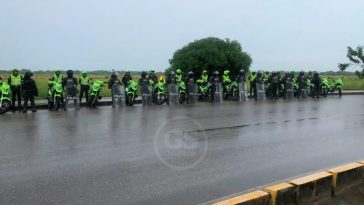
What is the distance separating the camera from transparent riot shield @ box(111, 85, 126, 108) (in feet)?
71.5

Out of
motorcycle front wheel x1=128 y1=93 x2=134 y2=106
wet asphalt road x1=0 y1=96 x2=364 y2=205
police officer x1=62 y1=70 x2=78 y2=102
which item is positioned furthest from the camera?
motorcycle front wheel x1=128 y1=93 x2=134 y2=106

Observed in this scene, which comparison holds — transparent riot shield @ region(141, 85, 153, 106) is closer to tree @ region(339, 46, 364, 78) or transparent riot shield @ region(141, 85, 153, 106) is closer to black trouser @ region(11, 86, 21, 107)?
black trouser @ region(11, 86, 21, 107)

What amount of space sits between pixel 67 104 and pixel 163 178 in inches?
539

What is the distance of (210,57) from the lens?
3838 centimetres

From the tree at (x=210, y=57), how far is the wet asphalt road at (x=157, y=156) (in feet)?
78.4

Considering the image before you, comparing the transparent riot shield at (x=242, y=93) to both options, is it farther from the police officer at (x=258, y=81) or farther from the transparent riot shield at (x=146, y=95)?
the transparent riot shield at (x=146, y=95)

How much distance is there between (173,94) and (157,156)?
1511 centimetres

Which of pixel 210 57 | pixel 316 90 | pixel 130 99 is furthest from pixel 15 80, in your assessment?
pixel 210 57

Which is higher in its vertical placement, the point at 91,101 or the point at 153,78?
the point at 153,78

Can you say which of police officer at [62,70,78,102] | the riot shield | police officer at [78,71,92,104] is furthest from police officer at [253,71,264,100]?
police officer at [62,70,78,102]

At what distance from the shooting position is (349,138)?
11.5m

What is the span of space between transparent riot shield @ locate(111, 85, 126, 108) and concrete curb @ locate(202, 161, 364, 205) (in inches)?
630

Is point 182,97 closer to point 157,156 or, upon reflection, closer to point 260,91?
point 260,91

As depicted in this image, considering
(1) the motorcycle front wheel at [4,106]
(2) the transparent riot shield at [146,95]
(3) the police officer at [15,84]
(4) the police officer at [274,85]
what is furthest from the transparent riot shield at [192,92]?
(1) the motorcycle front wheel at [4,106]
